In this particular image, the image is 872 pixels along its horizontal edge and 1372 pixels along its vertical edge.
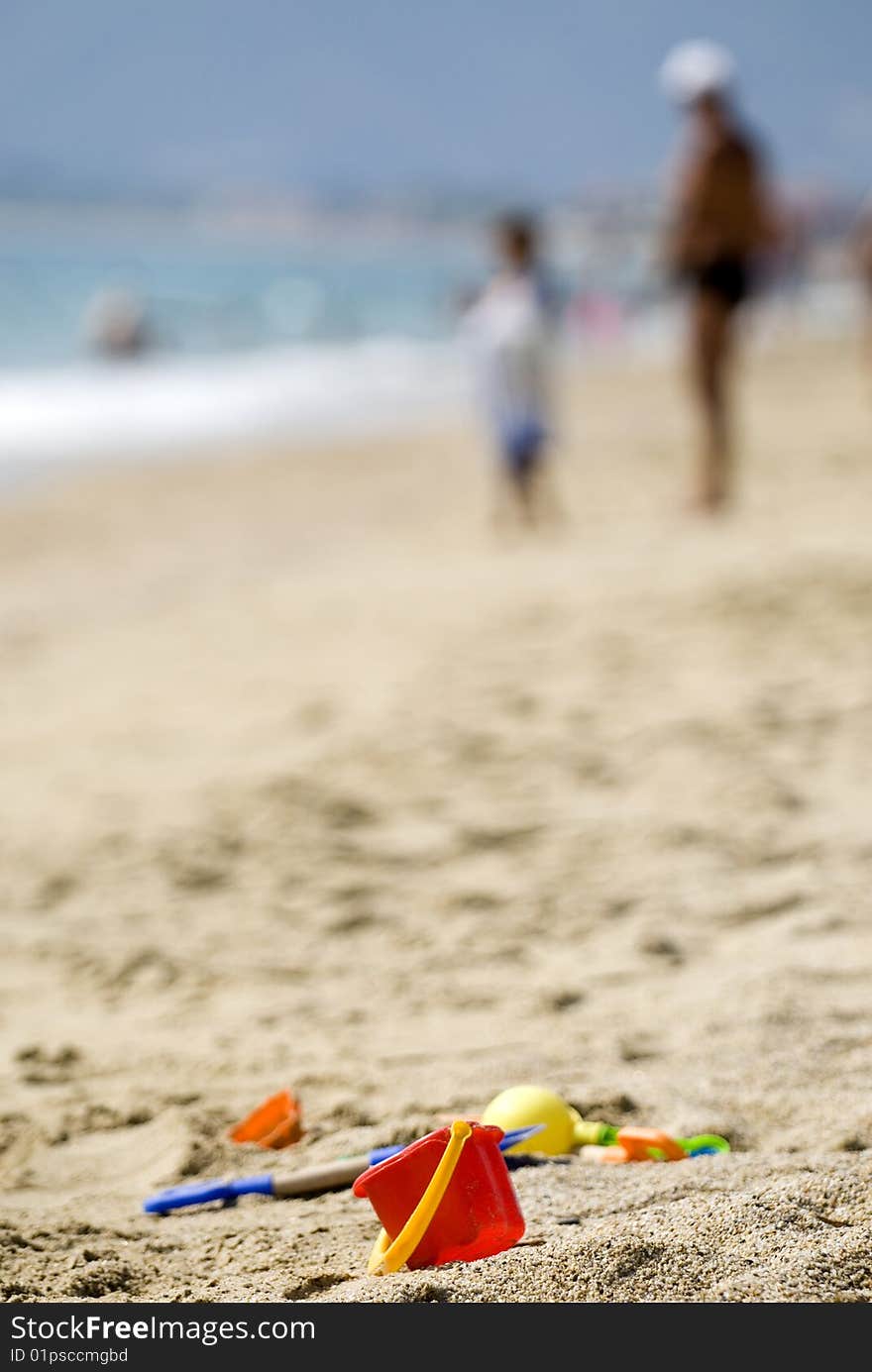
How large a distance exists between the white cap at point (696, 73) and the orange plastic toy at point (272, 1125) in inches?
211

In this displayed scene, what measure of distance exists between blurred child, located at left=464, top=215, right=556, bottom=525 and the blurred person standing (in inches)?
28.2

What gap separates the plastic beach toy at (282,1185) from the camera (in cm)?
195

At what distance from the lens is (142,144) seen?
514 inches

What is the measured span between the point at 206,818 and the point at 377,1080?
5.11 feet

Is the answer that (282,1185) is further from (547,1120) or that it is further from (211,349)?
(211,349)

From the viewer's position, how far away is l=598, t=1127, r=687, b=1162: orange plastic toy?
1959 millimetres

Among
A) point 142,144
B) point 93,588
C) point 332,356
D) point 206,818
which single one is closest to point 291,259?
point 332,356

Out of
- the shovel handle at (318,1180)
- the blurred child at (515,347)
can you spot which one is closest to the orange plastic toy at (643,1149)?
the shovel handle at (318,1180)

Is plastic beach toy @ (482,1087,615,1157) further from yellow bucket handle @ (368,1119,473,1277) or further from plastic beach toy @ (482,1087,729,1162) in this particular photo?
yellow bucket handle @ (368,1119,473,1277)

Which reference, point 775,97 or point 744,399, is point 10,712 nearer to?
point 775,97

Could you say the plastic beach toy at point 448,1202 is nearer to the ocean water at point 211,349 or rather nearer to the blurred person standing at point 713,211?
A: the blurred person standing at point 713,211

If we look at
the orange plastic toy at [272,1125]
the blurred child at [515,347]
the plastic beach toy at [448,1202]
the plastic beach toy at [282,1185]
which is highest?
the blurred child at [515,347]

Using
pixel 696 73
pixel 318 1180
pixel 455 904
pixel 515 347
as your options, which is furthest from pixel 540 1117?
pixel 696 73

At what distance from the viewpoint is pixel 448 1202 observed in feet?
5.34
